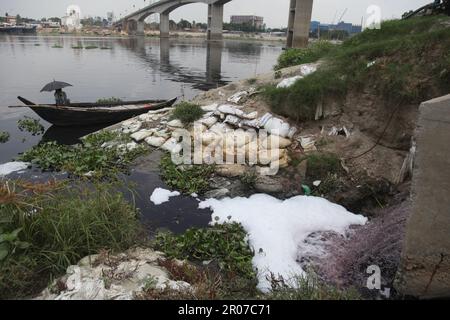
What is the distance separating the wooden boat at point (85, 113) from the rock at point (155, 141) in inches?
184

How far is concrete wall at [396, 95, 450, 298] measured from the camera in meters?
3.69

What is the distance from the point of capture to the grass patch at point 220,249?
4.89 m

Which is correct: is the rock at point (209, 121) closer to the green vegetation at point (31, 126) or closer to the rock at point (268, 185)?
the rock at point (268, 185)

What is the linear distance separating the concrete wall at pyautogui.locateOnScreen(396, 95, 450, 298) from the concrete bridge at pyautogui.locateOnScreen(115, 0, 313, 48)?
36079 mm

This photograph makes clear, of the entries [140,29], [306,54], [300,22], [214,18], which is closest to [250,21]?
[140,29]

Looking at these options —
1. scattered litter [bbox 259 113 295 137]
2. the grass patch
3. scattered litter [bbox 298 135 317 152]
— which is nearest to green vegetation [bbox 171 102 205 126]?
scattered litter [bbox 259 113 295 137]

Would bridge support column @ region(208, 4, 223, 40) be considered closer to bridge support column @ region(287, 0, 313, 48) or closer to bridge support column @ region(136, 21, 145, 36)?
bridge support column @ region(287, 0, 313, 48)

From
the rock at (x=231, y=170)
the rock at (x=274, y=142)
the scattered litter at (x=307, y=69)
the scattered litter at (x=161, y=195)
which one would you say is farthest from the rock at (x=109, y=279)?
the scattered litter at (x=307, y=69)

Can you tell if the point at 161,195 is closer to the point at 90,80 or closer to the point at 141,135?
the point at 141,135

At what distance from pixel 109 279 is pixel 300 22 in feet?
128

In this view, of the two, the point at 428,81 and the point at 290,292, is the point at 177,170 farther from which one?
the point at 428,81

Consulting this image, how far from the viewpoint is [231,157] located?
27.9 ft

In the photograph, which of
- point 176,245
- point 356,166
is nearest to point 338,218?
point 356,166

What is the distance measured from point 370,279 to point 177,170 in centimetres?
512
